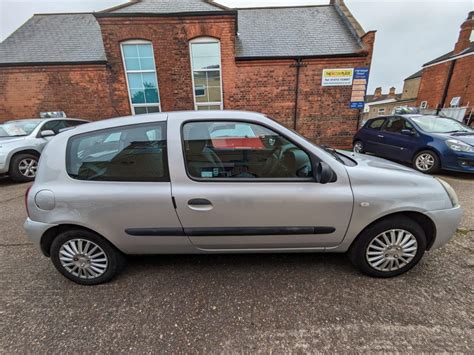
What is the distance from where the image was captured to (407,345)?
1.51 metres

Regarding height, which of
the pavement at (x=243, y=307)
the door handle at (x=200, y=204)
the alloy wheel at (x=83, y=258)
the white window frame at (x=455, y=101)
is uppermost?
the white window frame at (x=455, y=101)

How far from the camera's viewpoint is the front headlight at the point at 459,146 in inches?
182

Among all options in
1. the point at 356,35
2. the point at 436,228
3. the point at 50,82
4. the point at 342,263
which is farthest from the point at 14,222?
the point at 356,35

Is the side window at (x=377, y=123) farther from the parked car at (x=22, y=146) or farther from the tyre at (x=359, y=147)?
the parked car at (x=22, y=146)

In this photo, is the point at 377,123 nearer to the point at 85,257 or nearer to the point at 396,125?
the point at 396,125

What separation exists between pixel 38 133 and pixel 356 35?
1094 centimetres

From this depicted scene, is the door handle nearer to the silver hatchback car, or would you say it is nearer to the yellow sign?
the silver hatchback car

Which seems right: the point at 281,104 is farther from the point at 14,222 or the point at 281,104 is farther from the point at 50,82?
the point at 50,82

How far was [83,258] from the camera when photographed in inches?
80.6

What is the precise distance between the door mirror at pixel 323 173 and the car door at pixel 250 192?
53 millimetres

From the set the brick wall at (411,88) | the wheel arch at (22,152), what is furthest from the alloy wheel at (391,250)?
the brick wall at (411,88)

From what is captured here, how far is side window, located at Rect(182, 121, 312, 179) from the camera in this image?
191cm

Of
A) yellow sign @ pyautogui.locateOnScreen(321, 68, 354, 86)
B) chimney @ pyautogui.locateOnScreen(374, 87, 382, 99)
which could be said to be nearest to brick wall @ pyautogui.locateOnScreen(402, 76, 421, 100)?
chimney @ pyautogui.locateOnScreen(374, 87, 382, 99)

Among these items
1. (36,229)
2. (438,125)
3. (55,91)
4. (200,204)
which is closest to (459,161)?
(438,125)
